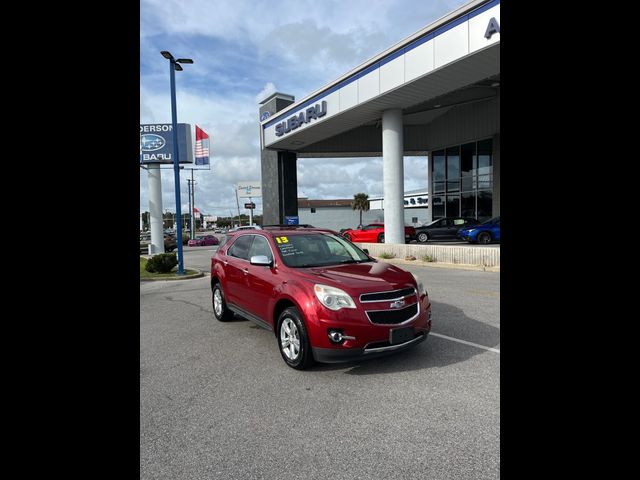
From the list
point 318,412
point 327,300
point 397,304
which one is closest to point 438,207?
point 397,304

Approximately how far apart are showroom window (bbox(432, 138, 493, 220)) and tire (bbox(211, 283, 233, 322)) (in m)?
22.3

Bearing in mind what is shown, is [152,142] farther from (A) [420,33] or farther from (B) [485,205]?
(B) [485,205]

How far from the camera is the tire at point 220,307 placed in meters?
6.75

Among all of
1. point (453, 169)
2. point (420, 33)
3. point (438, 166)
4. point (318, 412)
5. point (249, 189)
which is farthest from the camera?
A: point (249, 189)

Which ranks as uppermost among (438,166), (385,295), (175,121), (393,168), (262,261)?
(438,166)

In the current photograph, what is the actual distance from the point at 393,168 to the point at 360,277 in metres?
13.3

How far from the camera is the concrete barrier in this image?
42.0 ft

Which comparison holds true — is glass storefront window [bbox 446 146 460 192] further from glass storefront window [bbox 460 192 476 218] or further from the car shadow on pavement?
the car shadow on pavement

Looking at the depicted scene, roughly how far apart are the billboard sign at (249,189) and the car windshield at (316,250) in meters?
63.6

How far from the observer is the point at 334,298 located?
13.7 feet

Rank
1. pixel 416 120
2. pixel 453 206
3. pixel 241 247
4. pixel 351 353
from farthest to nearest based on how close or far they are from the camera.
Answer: pixel 453 206, pixel 416 120, pixel 241 247, pixel 351 353

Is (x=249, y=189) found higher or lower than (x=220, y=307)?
higher

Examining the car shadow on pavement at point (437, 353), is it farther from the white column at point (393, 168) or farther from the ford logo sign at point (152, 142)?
the ford logo sign at point (152, 142)
